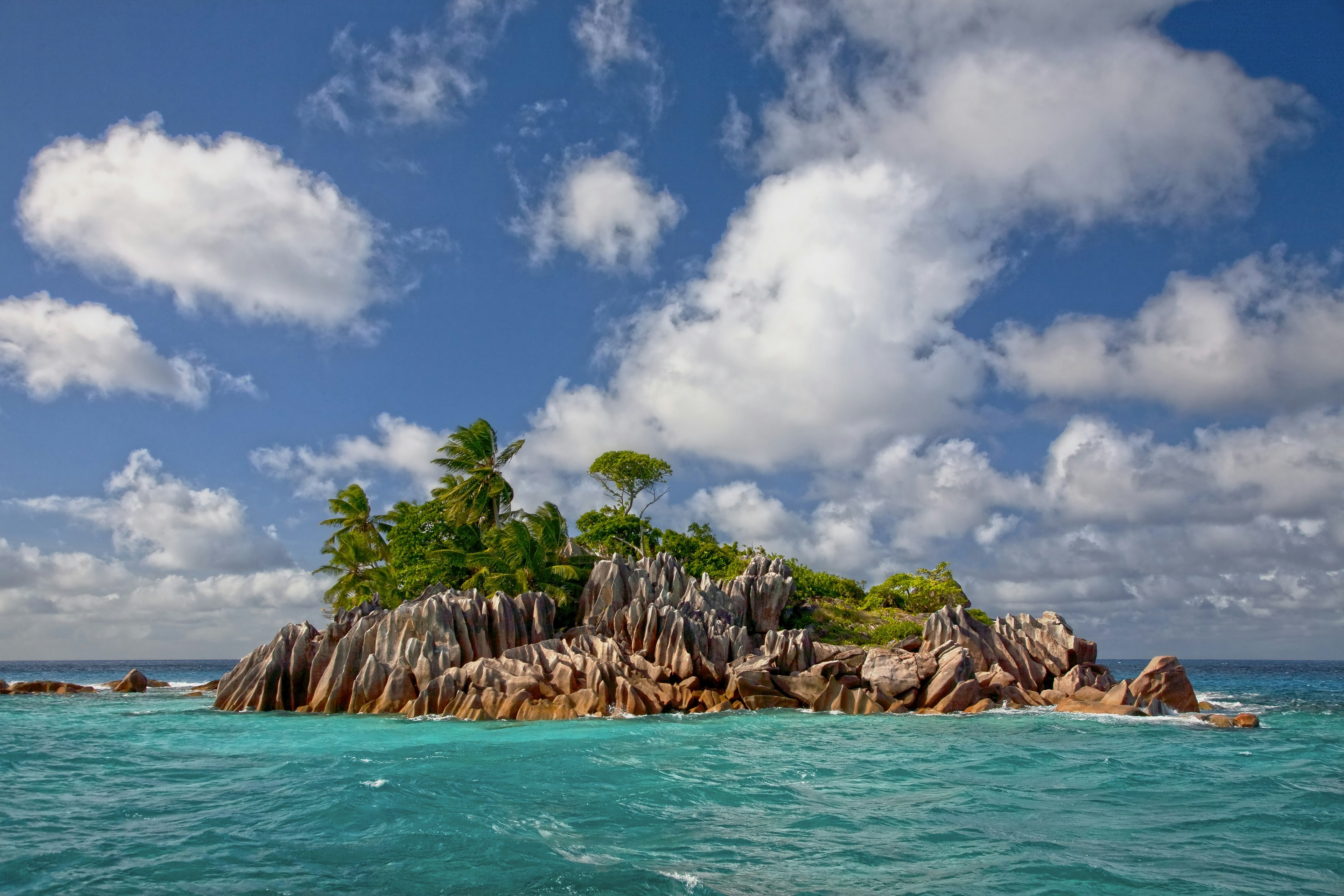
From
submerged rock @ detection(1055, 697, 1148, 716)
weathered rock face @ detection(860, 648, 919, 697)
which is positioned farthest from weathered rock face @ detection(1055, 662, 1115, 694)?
weathered rock face @ detection(860, 648, 919, 697)

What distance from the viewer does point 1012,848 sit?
43.7 feet

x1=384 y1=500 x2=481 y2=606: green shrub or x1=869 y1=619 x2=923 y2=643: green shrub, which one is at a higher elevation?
x1=384 y1=500 x2=481 y2=606: green shrub

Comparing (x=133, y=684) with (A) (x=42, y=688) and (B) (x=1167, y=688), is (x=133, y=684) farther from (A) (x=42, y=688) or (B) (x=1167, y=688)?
(B) (x=1167, y=688)

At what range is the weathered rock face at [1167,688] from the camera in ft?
115

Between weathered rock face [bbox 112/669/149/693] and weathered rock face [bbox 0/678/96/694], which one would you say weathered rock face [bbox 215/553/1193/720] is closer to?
weathered rock face [bbox 112/669/149/693]

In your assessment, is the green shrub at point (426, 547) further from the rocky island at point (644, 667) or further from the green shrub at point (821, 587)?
the green shrub at point (821, 587)

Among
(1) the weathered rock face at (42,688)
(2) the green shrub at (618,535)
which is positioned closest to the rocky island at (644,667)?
(2) the green shrub at (618,535)

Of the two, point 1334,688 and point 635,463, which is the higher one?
point 635,463

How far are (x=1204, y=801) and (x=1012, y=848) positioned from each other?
6.90 meters

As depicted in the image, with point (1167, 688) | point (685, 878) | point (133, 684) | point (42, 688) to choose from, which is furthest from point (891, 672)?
point (42, 688)

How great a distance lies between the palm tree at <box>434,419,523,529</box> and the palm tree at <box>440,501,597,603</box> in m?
4.42

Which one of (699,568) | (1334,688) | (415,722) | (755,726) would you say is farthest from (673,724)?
(1334,688)

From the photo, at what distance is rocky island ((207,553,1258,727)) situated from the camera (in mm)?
34875

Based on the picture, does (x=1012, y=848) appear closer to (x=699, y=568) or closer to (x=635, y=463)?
(x=699, y=568)
